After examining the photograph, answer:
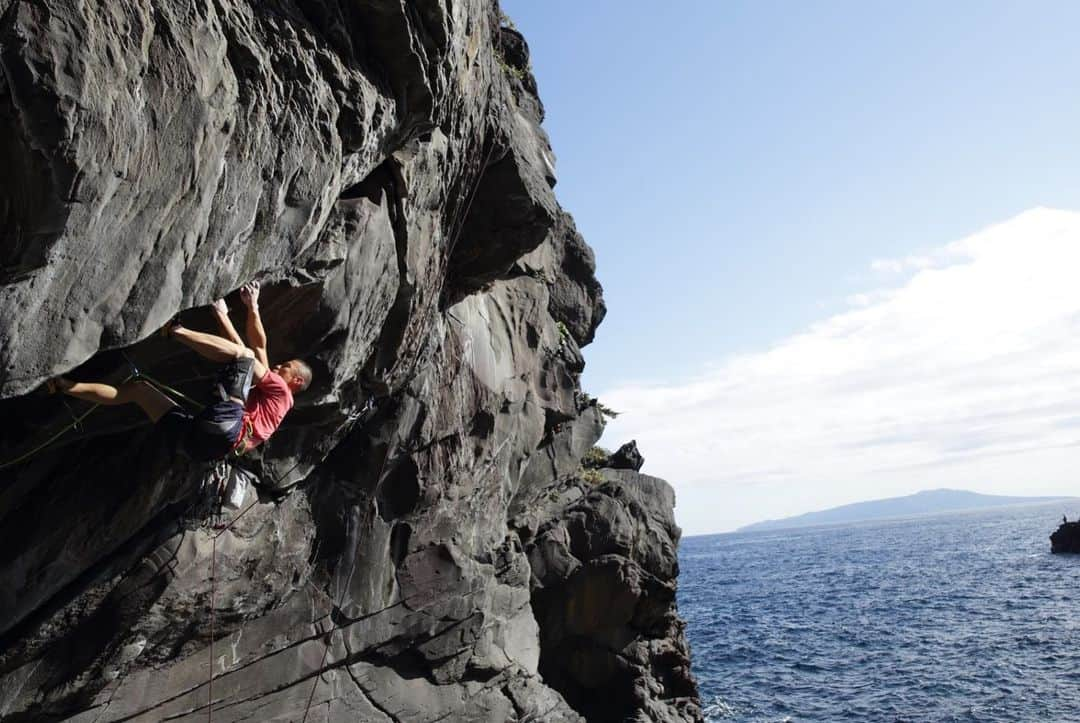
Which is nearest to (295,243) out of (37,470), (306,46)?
(306,46)

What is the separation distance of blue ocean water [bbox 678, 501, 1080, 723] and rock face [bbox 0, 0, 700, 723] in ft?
31.3

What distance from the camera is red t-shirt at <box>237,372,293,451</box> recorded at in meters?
8.46

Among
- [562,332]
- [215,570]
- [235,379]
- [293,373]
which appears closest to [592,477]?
[562,332]

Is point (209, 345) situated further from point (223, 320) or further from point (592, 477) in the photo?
point (592, 477)

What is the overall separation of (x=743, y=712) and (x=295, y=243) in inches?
1002

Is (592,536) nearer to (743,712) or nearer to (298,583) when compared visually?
(743,712)

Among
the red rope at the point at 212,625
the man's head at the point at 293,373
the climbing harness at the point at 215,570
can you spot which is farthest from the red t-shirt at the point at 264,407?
the red rope at the point at 212,625

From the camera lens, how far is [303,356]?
10945 millimetres

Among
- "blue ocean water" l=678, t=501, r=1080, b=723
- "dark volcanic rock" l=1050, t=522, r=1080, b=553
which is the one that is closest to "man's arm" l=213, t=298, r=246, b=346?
"blue ocean water" l=678, t=501, r=1080, b=723

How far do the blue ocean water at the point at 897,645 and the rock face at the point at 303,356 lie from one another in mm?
9531

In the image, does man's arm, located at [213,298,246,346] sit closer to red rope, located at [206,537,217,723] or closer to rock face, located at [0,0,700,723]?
rock face, located at [0,0,700,723]

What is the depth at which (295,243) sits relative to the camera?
8445mm

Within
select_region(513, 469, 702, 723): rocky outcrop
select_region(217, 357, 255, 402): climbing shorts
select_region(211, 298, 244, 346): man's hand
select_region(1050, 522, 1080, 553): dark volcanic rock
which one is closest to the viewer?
select_region(217, 357, 255, 402): climbing shorts

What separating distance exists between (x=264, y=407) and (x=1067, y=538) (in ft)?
271
